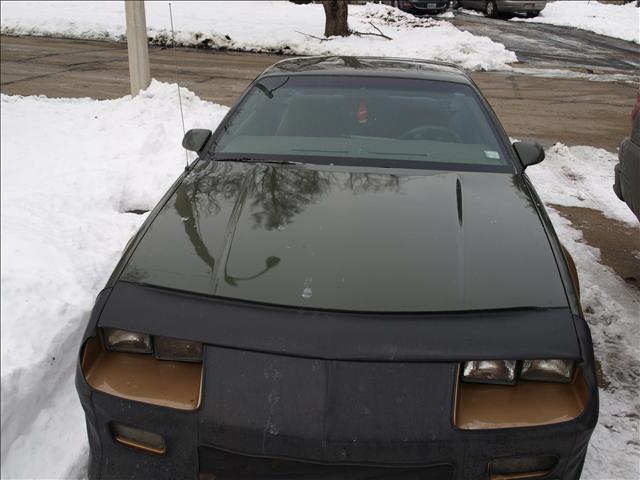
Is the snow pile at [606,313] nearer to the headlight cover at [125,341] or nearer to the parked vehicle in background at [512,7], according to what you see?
the headlight cover at [125,341]

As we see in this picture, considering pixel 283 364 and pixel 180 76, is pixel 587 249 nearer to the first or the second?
pixel 283 364

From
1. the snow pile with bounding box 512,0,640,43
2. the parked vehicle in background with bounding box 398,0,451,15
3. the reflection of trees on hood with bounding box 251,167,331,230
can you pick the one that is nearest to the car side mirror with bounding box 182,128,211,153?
the reflection of trees on hood with bounding box 251,167,331,230

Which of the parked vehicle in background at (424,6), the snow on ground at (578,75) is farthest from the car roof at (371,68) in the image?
the parked vehicle in background at (424,6)

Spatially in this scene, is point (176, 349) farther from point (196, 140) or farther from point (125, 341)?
point (196, 140)

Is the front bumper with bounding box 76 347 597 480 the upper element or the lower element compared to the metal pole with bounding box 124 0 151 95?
lower

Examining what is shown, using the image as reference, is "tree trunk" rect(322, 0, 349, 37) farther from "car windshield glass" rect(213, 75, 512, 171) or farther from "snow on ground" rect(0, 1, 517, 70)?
"car windshield glass" rect(213, 75, 512, 171)

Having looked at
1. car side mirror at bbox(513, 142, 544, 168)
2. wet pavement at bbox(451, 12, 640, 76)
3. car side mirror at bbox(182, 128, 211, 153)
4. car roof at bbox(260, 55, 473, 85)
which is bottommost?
wet pavement at bbox(451, 12, 640, 76)

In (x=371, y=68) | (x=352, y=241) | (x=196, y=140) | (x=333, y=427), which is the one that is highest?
(x=371, y=68)

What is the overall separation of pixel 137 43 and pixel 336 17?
10173 mm

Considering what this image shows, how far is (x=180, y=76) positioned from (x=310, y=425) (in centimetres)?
1070

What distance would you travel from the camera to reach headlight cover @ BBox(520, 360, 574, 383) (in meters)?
1.96

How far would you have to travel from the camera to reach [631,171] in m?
4.07

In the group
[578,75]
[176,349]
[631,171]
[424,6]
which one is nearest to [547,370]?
[176,349]

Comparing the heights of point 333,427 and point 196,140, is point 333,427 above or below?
below
